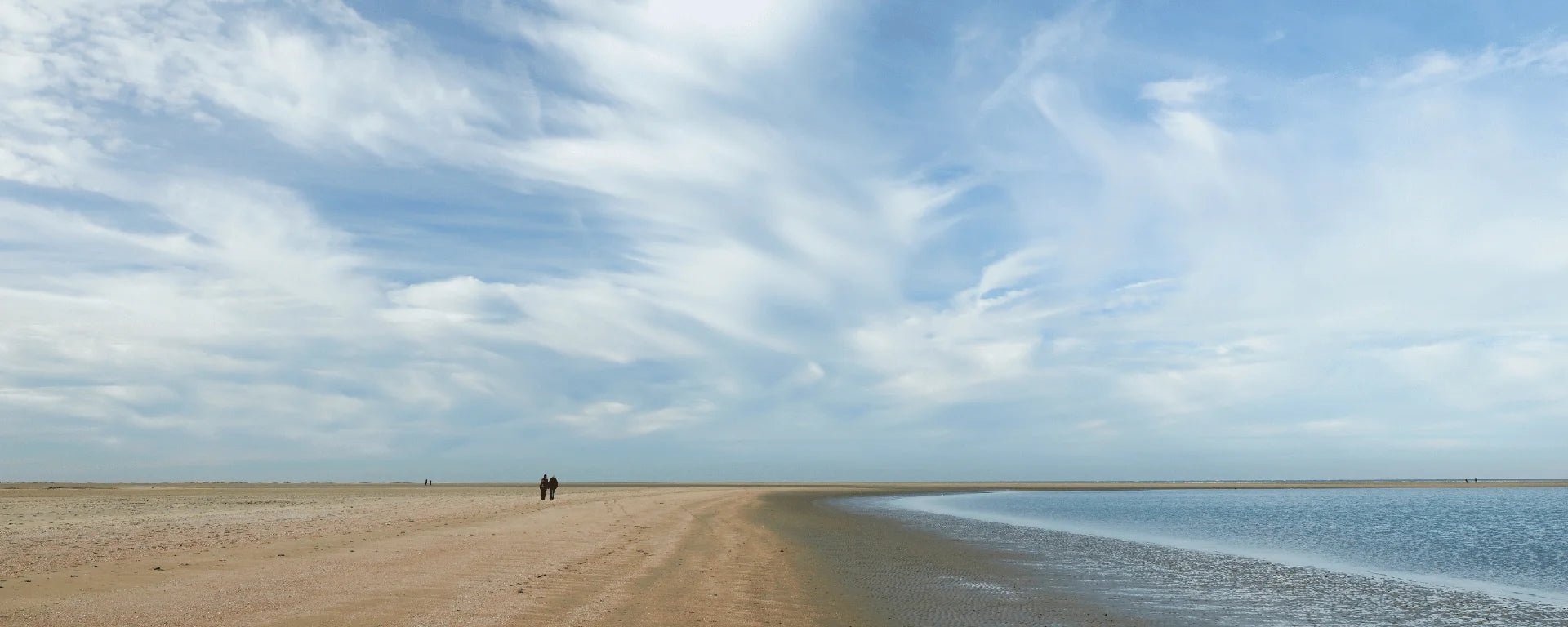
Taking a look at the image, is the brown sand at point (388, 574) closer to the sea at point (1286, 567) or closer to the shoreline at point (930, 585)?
the shoreline at point (930, 585)

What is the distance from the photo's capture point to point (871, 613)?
16094 millimetres

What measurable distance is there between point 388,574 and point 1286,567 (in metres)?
25.6

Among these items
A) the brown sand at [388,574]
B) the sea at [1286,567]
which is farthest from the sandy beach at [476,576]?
the sea at [1286,567]

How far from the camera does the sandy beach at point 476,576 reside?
1398cm

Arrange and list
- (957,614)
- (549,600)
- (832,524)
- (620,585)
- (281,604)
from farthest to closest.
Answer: (832,524) → (620,585) → (957,614) → (549,600) → (281,604)

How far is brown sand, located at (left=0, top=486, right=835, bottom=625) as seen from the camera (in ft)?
45.0

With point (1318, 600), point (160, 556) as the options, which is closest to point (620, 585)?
point (160, 556)

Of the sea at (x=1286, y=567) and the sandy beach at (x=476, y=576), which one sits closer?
the sandy beach at (x=476, y=576)

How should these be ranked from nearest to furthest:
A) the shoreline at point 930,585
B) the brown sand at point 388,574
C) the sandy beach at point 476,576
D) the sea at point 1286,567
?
1. the brown sand at point 388,574
2. the sandy beach at point 476,576
3. the shoreline at point 930,585
4. the sea at point 1286,567

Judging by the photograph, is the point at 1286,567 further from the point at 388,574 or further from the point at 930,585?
the point at 388,574

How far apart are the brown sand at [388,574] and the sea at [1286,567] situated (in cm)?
674

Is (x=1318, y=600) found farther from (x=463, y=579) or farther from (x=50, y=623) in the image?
(x=50, y=623)

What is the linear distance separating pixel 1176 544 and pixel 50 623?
35.5m

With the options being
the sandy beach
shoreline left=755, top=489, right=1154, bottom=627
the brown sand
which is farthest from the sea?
the brown sand
